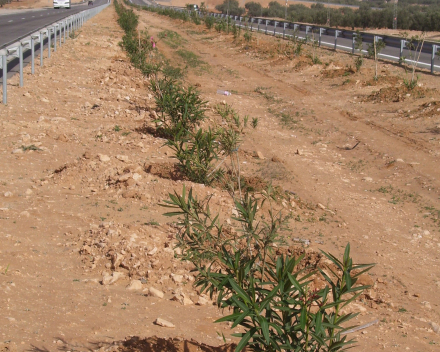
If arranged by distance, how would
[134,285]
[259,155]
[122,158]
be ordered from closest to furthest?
1. [134,285]
2. [122,158]
3. [259,155]

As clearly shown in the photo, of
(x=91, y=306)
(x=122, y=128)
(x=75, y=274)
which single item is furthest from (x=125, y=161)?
(x=91, y=306)

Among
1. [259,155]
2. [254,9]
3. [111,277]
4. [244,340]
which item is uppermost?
[254,9]

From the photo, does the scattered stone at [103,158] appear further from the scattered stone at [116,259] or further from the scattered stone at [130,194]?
the scattered stone at [116,259]

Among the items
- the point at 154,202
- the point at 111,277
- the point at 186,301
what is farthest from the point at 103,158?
the point at 186,301

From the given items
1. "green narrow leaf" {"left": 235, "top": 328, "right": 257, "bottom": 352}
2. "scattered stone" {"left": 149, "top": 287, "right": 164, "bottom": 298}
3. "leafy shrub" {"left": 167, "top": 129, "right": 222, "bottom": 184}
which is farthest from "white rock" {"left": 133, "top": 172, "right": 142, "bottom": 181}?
"green narrow leaf" {"left": 235, "top": 328, "right": 257, "bottom": 352}

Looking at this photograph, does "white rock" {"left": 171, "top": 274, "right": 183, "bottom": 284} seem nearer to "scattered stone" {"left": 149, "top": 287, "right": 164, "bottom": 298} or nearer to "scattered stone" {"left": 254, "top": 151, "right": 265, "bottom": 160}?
"scattered stone" {"left": 149, "top": 287, "right": 164, "bottom": 298}

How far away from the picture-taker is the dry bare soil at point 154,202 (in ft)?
13.2

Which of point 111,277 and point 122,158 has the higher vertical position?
point 122,158

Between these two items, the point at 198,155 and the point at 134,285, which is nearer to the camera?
the point at 134,285

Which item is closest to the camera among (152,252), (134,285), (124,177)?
(134,285)

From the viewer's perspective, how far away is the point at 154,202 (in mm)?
6328

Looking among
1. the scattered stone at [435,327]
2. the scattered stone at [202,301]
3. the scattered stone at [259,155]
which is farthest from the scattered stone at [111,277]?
the scattered stone at [259,155]

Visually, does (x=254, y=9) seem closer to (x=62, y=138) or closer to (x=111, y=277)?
(x=62, y=138)

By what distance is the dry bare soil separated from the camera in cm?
403
